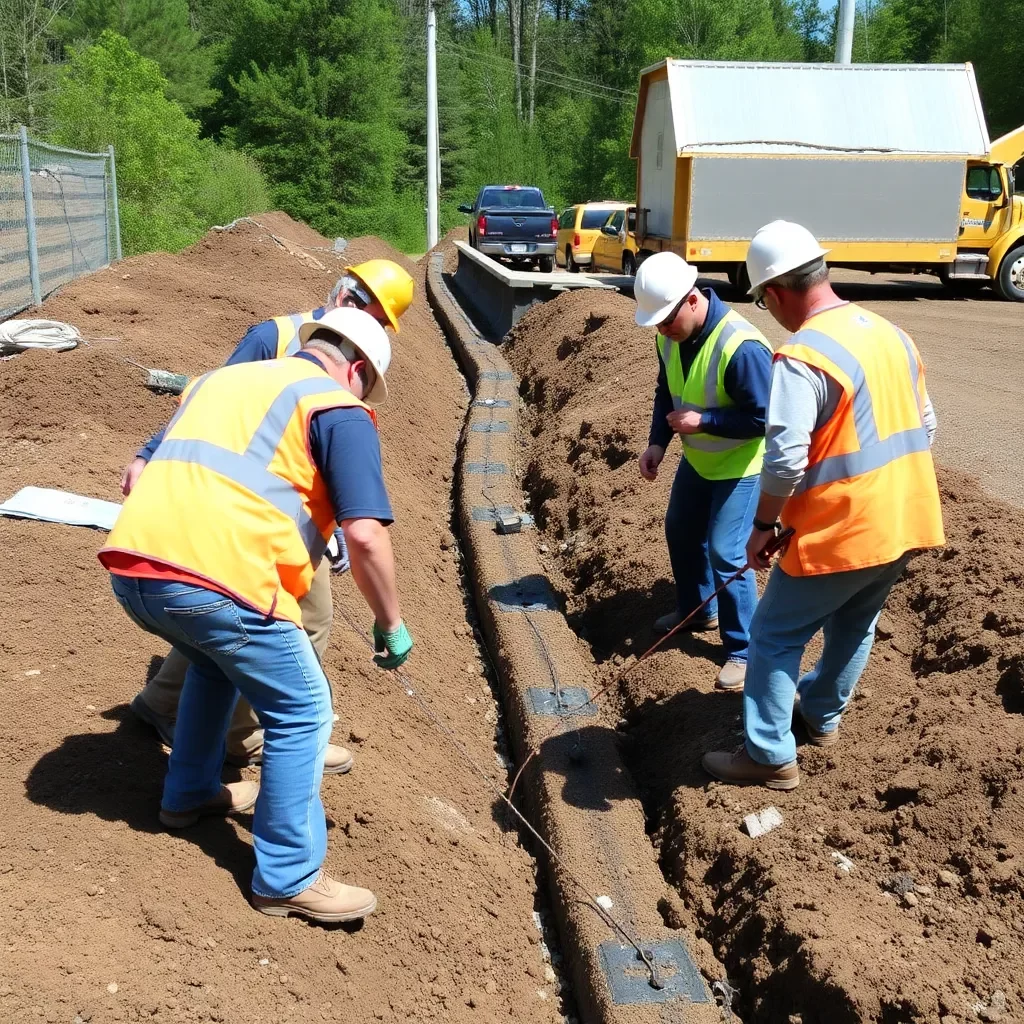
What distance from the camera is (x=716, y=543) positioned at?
4949 mm

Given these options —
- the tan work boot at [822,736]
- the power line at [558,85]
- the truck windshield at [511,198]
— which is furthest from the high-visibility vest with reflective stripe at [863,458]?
the power line at [558,85]

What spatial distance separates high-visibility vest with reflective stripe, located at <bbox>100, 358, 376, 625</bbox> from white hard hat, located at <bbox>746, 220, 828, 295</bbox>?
154cm

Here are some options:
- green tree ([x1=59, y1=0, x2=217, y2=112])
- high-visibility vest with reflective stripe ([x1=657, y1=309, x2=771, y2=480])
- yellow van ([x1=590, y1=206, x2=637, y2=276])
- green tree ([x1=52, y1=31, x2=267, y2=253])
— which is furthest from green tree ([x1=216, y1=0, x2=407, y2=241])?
high-visibility vest with reflective stripe ([x1=657, y1=309, x2=771, y2=480])

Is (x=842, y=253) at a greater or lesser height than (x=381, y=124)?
lesser

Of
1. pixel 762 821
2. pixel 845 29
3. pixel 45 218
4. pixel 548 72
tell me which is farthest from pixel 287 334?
pixel 548 72

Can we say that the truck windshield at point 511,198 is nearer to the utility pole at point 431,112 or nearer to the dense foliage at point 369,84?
the utility pole at point 431,112

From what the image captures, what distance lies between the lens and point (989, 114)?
131ft

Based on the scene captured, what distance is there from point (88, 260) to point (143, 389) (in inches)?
254

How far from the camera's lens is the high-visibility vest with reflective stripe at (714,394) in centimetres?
470

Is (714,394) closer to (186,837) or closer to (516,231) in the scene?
(186,837)

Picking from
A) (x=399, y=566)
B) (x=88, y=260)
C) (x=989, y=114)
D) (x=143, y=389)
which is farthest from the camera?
(x=989, y=114)

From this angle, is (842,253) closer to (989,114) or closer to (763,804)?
(763,804)

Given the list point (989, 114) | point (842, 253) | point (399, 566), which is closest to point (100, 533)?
point (399, 566)

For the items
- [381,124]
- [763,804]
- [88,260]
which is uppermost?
[381,124]
